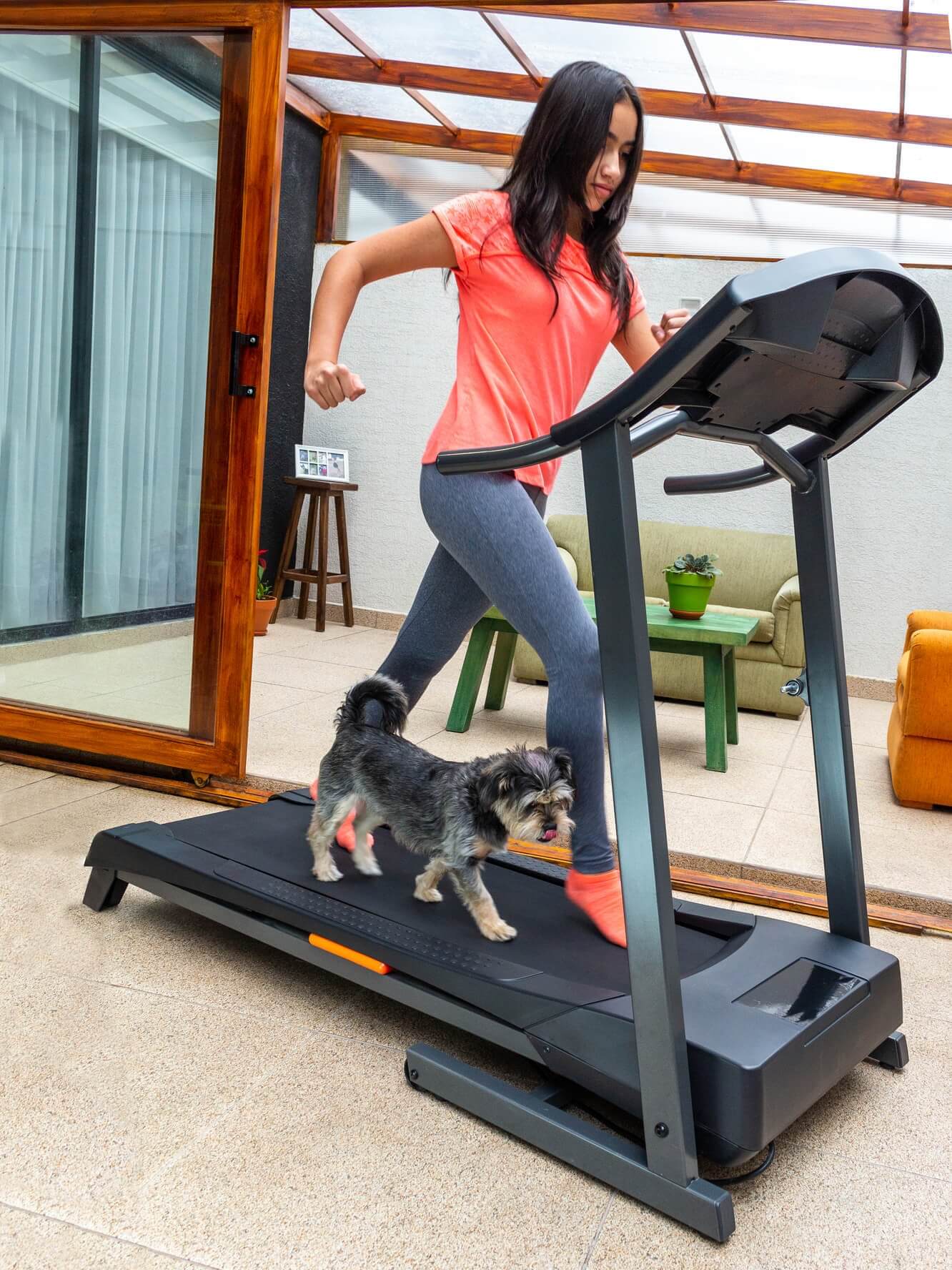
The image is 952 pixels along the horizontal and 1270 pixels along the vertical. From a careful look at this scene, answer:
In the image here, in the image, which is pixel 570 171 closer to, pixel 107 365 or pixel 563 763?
pixel 563 763

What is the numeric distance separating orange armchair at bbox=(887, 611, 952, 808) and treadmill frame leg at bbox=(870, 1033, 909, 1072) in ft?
5.66

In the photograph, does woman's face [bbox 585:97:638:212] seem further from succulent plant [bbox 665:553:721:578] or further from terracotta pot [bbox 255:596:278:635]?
terracotta pot [bbox 255:596:278:635]

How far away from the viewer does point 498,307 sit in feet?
6.08

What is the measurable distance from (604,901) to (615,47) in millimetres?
4390

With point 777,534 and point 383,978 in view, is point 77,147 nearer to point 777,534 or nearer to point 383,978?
point 383,978

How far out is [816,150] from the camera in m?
5.53

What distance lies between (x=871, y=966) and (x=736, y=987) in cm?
25

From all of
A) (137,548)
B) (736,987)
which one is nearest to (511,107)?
(137,548)

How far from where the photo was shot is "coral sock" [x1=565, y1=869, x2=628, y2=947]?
5.96 feet

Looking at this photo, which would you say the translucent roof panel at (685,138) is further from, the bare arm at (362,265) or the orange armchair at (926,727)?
the bare arm at (362,265)

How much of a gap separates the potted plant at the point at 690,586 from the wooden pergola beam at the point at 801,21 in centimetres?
216

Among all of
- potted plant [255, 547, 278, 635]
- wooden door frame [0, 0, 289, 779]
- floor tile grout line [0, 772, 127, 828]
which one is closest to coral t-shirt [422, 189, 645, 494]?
wooden door frame [0, 0, 289, 779]

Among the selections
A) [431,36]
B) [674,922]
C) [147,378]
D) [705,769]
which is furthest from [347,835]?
[431,36]

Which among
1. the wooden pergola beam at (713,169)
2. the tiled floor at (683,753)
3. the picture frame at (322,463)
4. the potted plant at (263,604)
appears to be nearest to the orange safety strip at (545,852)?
the tiled floor at (683,753)
